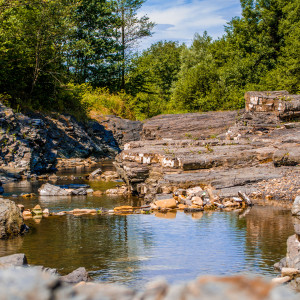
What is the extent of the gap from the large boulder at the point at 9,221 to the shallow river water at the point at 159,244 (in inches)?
10.6

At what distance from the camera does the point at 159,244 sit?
8492 millimetres

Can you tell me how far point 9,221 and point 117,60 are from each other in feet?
111

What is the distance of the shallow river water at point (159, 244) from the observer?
690 centimetres

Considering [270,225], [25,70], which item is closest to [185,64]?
[25,70]

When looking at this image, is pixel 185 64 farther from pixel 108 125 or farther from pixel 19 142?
pixel 19 142

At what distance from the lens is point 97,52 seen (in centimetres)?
4019

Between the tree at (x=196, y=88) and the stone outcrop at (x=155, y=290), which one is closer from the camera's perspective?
the stone outcrop at (x=155, y=290)

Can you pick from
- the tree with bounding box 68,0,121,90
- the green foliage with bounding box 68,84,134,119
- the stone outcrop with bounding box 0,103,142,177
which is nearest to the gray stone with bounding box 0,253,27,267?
the stone outcrop with bounding box 0,103,142,177

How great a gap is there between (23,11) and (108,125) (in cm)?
1097

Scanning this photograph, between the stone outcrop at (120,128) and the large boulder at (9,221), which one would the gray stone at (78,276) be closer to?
the large boulder at (9,221)

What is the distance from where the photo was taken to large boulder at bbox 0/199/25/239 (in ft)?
30.1

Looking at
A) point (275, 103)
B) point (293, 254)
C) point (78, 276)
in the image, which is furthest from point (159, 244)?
point (275, 103)

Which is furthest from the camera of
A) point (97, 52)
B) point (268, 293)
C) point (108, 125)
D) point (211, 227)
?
point (97, 52)

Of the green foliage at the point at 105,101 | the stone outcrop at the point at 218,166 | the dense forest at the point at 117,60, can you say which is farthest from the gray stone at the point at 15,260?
the green foliage at the point at 105,101
